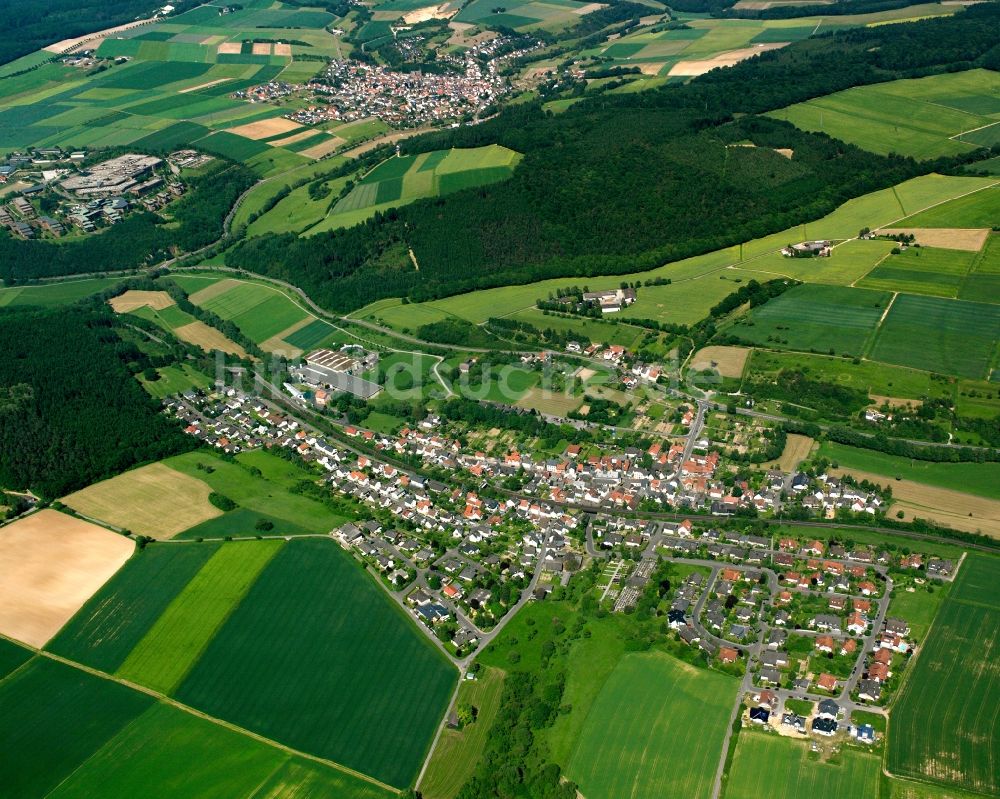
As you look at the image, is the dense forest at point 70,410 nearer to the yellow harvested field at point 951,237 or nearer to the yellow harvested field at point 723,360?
the yellow harvested field at point 723,360

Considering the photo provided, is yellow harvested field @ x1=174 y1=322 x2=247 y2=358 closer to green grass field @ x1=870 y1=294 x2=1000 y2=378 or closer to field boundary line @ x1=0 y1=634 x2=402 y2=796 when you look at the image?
field boundary line @ x1=0 y1=634 x2=402 y2=796

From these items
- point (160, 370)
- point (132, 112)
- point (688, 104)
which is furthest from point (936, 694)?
point (132, 112)

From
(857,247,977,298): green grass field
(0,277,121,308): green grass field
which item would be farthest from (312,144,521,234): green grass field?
(857,247,977,298): green grass field

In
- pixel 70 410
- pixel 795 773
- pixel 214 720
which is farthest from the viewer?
pixel 70 410

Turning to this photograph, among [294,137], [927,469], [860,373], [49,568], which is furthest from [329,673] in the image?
[294,137]

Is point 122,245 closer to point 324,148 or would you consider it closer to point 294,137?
point 324,148

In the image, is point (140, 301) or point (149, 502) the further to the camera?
point (140, 301)

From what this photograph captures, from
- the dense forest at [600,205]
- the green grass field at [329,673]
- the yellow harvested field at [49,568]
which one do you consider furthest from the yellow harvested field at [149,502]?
the dense forest at [600,205]
